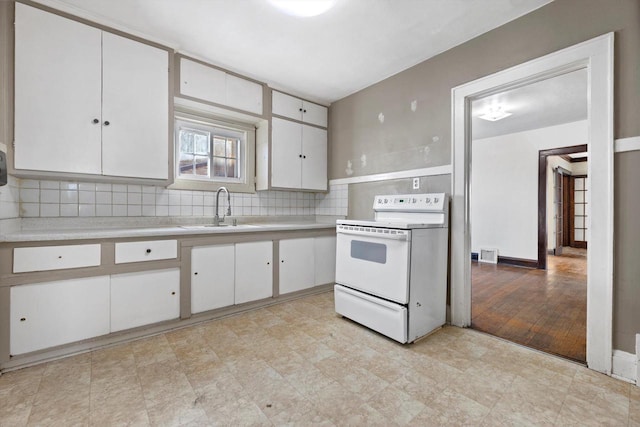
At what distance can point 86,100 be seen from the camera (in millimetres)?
2076

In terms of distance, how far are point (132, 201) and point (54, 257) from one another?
0.83m

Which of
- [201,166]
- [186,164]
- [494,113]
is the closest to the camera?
[186,164]

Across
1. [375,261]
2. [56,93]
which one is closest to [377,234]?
[375,261]

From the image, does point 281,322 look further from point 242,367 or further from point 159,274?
point 159,274

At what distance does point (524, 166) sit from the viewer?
16.2ft

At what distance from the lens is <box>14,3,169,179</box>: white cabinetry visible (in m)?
1.89

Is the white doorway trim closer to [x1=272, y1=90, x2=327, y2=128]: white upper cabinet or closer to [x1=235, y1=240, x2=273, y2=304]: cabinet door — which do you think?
[x1=272, y1=90, x2=327, y2=128]: white upper cabinet

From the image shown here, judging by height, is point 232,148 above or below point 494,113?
below

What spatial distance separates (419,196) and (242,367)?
1.97 meters

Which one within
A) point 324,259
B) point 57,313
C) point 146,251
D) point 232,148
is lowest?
point 57,313

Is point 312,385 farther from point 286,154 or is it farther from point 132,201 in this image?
point 286,154

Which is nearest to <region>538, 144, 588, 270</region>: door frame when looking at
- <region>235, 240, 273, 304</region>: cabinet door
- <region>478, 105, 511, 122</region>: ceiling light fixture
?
<region>478, 105, 511, 122</region>: ceiling light fixture

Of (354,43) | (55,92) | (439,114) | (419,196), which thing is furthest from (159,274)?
(439,114)

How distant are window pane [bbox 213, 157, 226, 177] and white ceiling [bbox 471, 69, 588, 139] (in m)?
2.81
